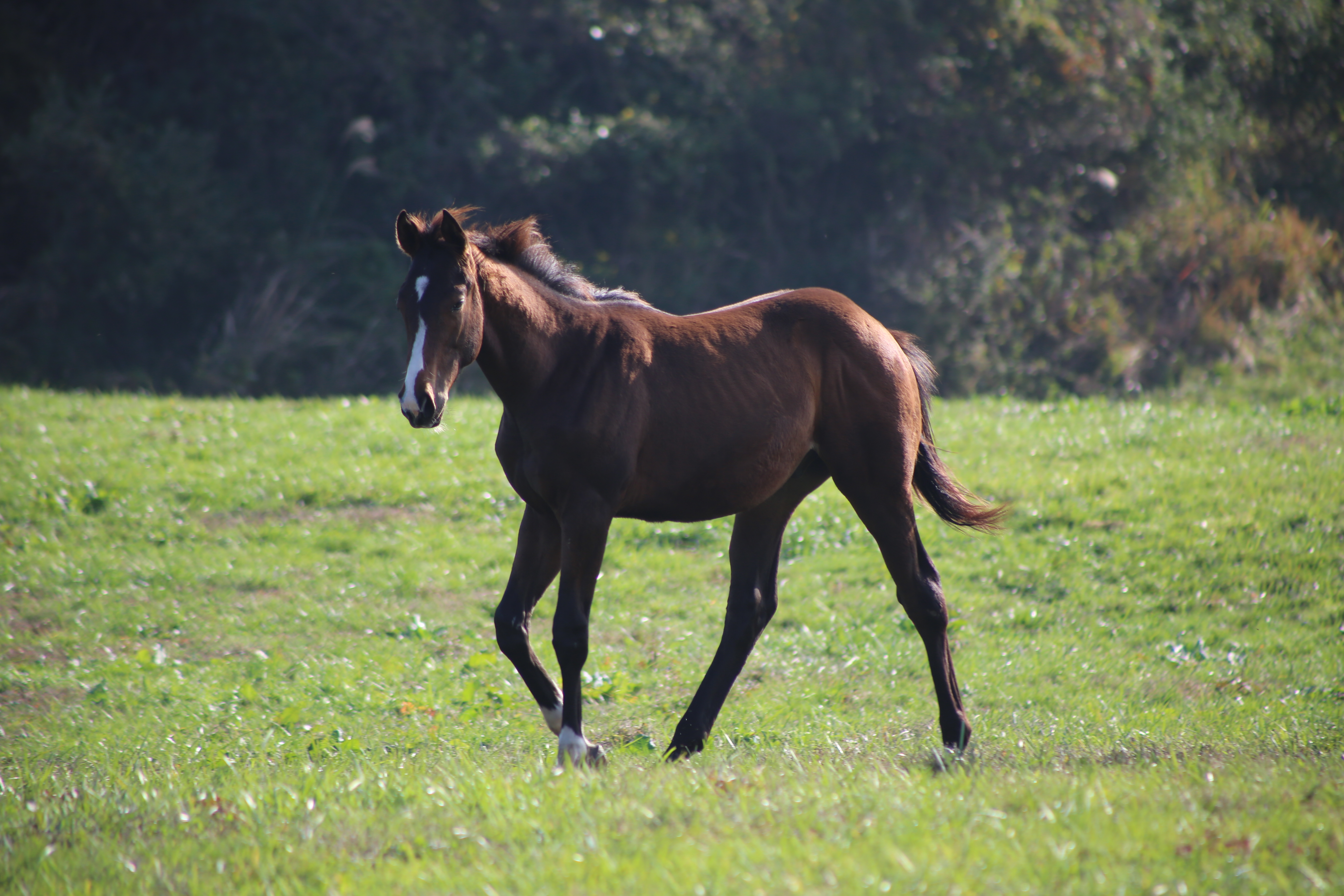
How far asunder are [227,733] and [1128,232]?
70.9 feet

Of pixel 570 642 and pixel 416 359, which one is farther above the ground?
pixel 416 359

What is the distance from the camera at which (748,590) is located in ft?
18.5

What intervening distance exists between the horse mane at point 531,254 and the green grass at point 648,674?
2206 mm

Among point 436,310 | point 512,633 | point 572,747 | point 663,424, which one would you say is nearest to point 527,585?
Result: point 512,633

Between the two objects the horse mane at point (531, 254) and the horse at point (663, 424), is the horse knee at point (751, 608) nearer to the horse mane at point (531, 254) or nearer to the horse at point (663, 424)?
the horse at point (663, 424)

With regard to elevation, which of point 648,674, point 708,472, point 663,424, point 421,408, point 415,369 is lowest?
point 648,674

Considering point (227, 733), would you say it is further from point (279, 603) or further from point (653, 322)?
point (653, 322)

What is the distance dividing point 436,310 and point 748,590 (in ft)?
7.40

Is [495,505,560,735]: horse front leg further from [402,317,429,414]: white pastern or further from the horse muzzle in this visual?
[402,317,429,414]: white pastern

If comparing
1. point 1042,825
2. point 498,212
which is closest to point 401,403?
point 1042,825

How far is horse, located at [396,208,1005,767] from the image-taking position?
4695 mm

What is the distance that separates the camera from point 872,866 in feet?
10.2

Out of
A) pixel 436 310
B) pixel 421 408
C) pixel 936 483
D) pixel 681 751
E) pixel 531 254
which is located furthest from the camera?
pixel 936 483

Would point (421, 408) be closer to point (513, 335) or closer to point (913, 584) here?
point (513, 335)
